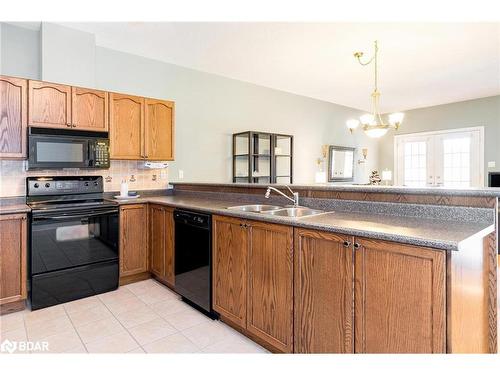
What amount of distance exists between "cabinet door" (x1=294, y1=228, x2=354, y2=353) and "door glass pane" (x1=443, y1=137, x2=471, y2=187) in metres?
6.19

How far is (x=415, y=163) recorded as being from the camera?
23.6 ft

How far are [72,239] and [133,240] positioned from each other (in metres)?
0.62

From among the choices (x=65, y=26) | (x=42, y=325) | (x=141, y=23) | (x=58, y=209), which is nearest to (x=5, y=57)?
(x=65, y=26)

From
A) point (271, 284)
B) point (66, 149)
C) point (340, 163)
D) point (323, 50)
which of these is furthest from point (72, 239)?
point (340, 163)

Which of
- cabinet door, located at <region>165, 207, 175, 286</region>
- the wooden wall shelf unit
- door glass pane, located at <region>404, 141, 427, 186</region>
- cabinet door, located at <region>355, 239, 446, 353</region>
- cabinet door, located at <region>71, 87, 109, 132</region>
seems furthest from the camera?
door glass pane, located at <region>404, 141, 427, 186</region>

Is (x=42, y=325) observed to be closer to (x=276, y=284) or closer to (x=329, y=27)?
(x=276, y=284)

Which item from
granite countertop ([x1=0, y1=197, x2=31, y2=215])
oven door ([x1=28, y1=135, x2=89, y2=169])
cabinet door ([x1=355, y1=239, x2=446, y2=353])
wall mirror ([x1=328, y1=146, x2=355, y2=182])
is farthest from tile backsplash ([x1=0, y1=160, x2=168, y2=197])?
wall mirror ([x1=328, y1=146, x2=355, y2=182])

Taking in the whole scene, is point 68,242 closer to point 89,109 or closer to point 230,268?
point 89,109

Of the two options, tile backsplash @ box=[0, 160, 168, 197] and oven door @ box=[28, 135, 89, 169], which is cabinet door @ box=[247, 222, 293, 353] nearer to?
oven door @ box=[28, 135, 89, 169]

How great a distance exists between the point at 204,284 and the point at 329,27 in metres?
2.87

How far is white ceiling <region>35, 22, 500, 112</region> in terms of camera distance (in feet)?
10.5

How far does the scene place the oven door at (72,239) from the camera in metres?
2.62

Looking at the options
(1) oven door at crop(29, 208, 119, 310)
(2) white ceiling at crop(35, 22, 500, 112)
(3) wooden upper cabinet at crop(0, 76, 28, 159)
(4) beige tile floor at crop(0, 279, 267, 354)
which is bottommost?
(4) beige tile floor at crop(0, 279, 267, 354)

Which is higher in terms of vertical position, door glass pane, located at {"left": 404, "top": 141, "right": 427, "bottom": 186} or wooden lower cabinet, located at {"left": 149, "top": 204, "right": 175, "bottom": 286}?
door glass pane, located at {"left": 404, "top": 141, "right": 427, "bottom": 186}
